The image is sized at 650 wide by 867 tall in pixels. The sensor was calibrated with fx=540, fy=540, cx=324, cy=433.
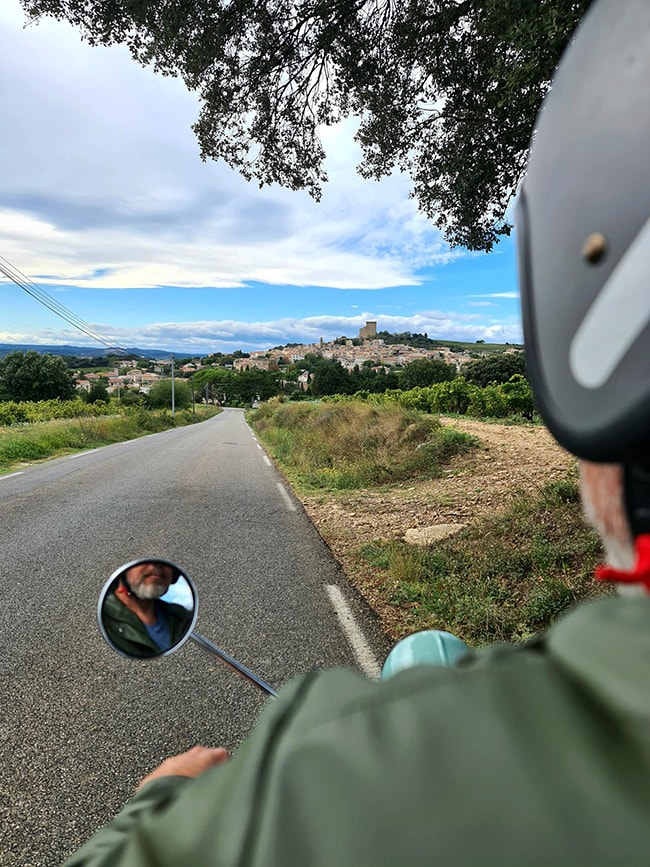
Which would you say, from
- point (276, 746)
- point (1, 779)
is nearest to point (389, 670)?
point (276, 746)

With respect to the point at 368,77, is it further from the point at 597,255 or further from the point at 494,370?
the point at 494,370

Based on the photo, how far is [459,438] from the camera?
10.8m

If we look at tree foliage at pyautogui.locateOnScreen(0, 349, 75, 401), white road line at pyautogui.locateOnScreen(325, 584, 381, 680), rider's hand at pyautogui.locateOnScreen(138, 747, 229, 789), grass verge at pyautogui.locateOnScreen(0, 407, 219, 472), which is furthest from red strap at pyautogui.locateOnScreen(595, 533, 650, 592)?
tree foliage at pyautogui.locateOnScreen(0, 349, 75, 401)

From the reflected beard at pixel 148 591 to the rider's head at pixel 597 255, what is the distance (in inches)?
41.7

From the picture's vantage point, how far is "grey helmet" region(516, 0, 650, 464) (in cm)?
69

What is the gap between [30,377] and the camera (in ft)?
265

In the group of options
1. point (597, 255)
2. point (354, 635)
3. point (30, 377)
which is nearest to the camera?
point (597, 255)

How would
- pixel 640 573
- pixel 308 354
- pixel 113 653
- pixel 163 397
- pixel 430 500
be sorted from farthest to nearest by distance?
pixel 308 354, pixel 163 397, pixel 430 500, pixel 113 653, pixel 640 573

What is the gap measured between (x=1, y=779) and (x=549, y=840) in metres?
2.70

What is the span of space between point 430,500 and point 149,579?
676cm

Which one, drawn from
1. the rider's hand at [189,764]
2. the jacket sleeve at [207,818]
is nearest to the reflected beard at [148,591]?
the rider's hand at [189,764]

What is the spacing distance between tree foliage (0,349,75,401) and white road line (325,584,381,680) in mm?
85679

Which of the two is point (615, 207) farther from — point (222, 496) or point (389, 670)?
point (222, 496)

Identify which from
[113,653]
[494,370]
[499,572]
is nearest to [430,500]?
[499,572]
